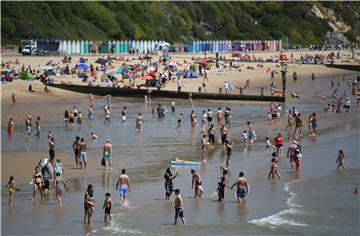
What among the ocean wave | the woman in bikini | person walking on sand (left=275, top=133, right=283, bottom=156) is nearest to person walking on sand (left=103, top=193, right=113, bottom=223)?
the woman in bikini

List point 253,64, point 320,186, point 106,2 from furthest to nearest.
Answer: point 106,2, point 253,64, point 320,186

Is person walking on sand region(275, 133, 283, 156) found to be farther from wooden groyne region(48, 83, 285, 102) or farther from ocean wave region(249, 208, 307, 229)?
wooden groyne region(48, 83, 285, 102)

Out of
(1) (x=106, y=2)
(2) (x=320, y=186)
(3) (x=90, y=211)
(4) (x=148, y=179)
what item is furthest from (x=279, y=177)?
(1) (x=106, y=2)

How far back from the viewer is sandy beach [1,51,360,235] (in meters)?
18.1

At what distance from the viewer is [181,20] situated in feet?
313

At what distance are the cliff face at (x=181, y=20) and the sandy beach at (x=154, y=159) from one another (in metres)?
24.2

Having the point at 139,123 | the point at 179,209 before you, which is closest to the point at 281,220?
the point at 179,209

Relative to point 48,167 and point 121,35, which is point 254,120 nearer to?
point 48,167

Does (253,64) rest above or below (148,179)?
above

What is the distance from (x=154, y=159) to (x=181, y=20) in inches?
2775

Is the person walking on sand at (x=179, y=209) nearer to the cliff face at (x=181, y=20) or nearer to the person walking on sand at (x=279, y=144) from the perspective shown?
the person walking on sand at (x=279, y=144)

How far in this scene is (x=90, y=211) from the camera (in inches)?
687

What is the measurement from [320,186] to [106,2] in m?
66.1

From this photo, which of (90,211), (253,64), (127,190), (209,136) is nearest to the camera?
(90,211)
